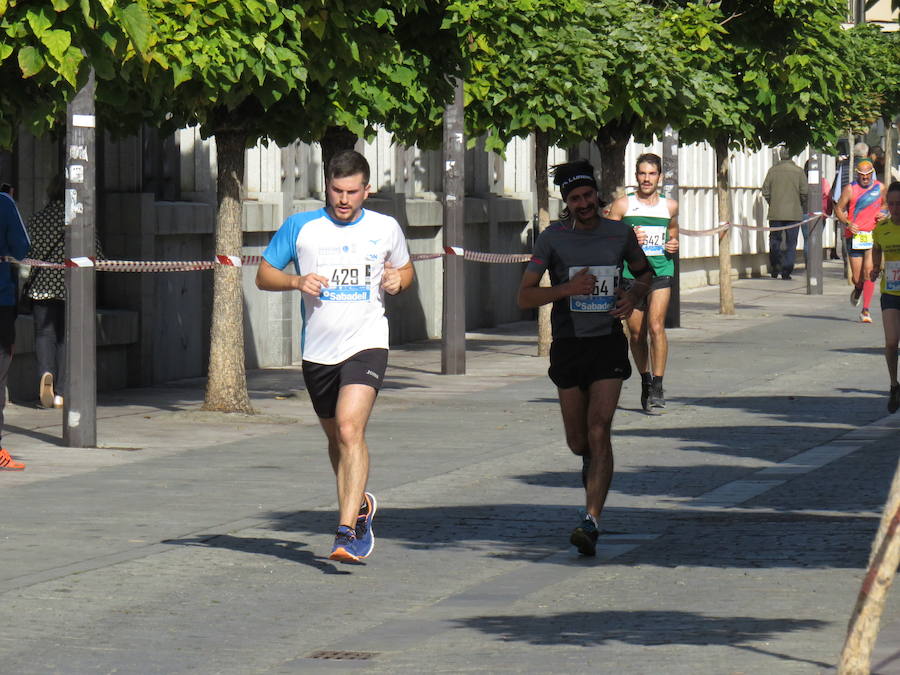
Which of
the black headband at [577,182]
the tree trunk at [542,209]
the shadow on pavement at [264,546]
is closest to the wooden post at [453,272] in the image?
Result: the tree trunk at [542,209]

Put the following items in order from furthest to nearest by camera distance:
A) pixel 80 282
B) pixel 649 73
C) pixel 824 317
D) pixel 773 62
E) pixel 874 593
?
1. pixel 824 317
2. pixel 773 62
3. pixel 649 73
4. pixel 80 282
5. pixel 874 593

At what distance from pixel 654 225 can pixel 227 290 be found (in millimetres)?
3167

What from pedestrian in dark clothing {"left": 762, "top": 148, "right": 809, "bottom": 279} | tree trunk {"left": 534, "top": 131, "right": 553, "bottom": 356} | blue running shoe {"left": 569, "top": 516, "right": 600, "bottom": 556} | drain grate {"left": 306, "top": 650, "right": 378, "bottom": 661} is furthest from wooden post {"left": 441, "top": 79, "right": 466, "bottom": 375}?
pedestrian in dark clothing {"left": 762, "top": 148, "right": 809, "bottom": 279}

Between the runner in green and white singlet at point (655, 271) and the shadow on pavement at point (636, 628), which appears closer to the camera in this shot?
the shadow on pavement at point (636, 628)

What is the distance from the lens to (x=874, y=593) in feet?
18.0

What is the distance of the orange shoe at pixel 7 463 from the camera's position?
472 inches

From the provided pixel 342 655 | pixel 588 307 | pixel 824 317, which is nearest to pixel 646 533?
pixel 588 307

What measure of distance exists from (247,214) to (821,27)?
7.42 metres

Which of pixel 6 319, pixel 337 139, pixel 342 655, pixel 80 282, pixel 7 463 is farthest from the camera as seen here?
pixel 337 139

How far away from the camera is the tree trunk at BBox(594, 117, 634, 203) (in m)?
20.9

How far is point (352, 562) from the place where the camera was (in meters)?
8.91

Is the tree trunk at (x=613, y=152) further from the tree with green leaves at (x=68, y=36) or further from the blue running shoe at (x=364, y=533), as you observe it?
the tree with green leaves at (x=68, y=36)

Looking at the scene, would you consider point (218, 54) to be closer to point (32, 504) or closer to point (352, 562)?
point (32, 504)

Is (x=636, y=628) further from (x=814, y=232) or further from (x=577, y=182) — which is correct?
(x=814, y=232)
